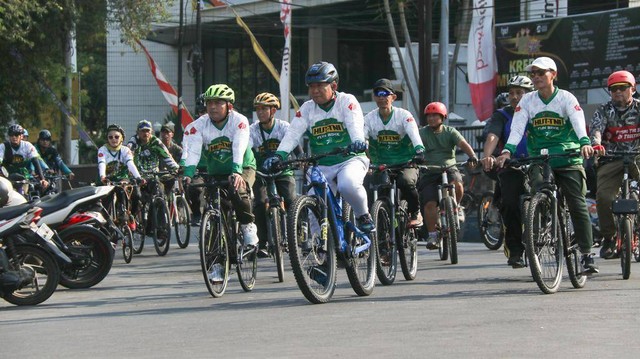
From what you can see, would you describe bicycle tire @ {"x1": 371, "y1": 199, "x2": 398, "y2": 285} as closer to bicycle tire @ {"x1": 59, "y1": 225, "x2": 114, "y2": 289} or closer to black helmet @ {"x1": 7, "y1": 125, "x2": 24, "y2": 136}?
bicycle tire @ {"x1": 59, "y1": 225, "x2": 114, "y2": 289}

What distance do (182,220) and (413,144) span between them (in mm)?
7142

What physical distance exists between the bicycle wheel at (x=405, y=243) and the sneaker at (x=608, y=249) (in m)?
1.94

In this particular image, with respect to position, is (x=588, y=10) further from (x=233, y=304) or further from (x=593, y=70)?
(x=233, y=304)

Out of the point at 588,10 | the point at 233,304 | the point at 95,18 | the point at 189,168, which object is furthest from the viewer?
the point at 588,10

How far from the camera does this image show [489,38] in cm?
3162

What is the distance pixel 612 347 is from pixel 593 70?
24252 mm

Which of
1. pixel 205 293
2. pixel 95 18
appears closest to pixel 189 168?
pixel 205 293

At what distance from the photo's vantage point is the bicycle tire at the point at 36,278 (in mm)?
11516

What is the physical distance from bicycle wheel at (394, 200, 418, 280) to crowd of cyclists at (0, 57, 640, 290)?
31 cm

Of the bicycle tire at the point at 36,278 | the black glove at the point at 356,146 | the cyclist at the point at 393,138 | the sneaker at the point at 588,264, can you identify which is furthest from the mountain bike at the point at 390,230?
the bicycle tire at the point at 36,278

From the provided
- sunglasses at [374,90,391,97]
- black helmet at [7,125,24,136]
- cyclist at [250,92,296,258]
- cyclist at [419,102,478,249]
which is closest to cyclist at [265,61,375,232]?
sunglasses at [374,90,391,97]

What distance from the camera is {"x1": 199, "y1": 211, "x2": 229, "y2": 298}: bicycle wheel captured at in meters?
11.4

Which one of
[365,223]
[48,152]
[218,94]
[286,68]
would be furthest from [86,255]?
[286,68]

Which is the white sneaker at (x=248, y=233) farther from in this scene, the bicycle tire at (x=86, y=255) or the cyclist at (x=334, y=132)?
the bicycle tire at (x=86, y=255)
